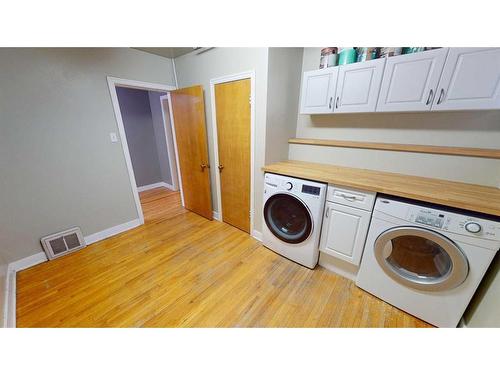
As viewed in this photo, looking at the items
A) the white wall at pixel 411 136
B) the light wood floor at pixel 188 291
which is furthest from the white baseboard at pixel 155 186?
the white wall at pixel 411 136

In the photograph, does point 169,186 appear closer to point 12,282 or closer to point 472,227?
point 12,282

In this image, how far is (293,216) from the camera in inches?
71.2

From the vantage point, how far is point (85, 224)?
209cm

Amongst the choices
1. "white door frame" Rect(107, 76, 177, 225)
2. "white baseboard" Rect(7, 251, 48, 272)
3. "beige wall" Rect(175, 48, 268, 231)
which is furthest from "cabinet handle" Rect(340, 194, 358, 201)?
"white baseboard" Rect(7, 251, 48, 272)

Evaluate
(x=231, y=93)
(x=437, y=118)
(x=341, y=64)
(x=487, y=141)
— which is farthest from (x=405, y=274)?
(x=231, y=93)

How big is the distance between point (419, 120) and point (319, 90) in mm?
892

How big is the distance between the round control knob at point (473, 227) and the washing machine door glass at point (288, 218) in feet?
3.02

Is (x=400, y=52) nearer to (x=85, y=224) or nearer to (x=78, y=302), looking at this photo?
(x=78, y=302)

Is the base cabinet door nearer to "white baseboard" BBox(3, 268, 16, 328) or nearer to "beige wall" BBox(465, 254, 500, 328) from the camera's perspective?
"beige wall" BBox(465, 254, 500, 328)

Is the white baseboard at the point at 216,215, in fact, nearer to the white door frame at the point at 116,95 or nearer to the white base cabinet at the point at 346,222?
the white door frame at the point at 116,95

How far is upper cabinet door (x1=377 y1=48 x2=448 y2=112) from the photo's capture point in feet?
3.95

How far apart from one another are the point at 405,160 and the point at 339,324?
149cm

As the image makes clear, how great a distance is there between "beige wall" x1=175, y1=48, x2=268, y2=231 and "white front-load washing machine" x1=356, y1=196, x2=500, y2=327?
1.16 m

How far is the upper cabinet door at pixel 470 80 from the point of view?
1066 mm
